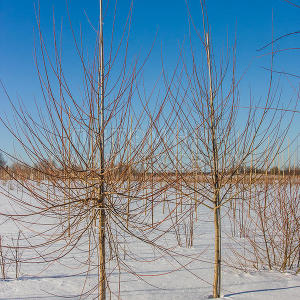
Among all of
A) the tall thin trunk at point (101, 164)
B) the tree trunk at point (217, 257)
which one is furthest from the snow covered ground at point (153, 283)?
the tall thin trunk at point (101, 164)

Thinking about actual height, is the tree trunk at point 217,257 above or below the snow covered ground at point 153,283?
above

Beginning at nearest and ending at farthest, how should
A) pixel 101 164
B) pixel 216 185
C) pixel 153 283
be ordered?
pixel 101 164
pixel 216 185
pixel 153 283

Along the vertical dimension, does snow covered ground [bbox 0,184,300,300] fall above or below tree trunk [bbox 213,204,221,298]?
below

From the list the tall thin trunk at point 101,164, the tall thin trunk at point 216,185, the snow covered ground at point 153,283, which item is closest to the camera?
the tall thin trunk at point 101,164

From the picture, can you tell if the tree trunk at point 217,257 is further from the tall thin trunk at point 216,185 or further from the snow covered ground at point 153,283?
the snow covered ground at point 153,283

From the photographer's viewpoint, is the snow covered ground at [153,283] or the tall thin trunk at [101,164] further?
the snow covered ground at [153,283]

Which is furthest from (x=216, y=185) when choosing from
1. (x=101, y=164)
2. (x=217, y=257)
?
(x=101, y=164)

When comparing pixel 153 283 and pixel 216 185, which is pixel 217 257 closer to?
pixel 216 185

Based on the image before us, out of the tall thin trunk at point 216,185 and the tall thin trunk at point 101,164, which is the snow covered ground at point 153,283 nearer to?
A: the tall thin trunk at point 216,185

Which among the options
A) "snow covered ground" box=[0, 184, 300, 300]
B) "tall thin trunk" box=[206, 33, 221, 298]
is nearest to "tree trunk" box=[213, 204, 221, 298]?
"tall thin trunk" box=[206, 33, 221, 298]

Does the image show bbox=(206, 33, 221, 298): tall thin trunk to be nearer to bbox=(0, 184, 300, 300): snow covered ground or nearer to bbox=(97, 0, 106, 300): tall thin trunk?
bbox=(0, 184, 300, 300): snow covered ground

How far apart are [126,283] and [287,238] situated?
2.41 meters

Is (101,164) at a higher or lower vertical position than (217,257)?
higher

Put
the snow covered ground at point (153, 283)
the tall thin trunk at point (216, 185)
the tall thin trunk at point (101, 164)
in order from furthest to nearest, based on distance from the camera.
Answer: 1. the snow covered ground at point (153, 283)
2. the tall thin trunk at point (216, 185)
3. the tall thin trunk at point (101, 164)
